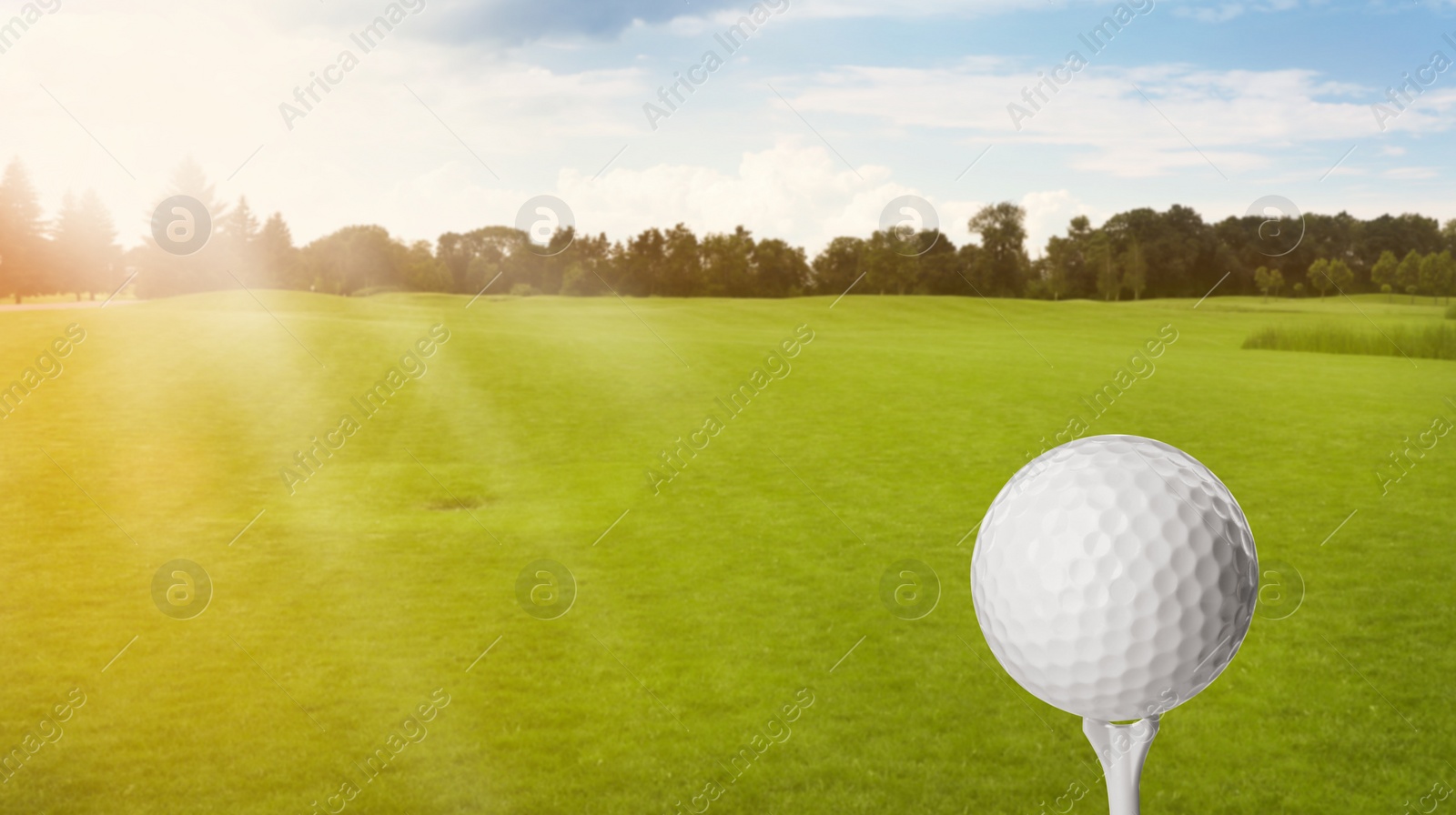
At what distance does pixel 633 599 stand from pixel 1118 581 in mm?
7536

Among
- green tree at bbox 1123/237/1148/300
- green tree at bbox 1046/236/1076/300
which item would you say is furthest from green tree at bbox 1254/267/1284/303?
green tree at bbox 1046/236/1076/300

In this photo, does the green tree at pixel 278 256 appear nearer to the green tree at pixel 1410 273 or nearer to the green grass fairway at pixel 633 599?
the green grass fairway at pixel 633 599

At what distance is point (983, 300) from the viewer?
57.8 m

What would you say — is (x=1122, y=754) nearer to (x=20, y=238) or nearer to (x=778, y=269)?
(x=20, y=238)

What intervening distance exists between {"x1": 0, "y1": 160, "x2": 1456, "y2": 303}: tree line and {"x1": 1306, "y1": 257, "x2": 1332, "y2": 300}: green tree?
11 cm

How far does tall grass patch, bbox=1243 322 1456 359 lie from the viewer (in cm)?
3247

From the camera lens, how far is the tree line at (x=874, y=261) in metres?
55.3

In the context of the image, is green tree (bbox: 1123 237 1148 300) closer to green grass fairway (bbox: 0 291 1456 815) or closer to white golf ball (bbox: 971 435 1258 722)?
green grass fairway (bbox: 0 291 1456 815)

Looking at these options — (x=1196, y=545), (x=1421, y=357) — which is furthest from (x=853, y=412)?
(x=1421, y=357)

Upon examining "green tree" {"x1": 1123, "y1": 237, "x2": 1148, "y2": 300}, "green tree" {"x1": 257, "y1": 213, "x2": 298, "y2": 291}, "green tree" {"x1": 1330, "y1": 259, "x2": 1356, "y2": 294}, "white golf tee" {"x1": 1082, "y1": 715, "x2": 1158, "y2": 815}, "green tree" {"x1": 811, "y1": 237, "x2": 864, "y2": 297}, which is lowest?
"green tree" {"x1": 1330, "y1": 259, "x2": 1356, "y2": 294}

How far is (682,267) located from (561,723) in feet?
190

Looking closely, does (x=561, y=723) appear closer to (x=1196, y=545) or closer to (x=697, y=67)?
(x=1196, y=545)

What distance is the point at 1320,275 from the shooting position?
59281 mm

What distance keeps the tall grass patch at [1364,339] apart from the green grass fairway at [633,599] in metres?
12.2
